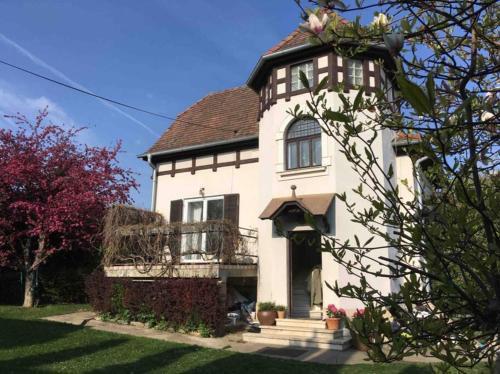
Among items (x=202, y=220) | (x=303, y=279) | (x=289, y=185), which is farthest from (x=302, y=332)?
(x=202, y=220)

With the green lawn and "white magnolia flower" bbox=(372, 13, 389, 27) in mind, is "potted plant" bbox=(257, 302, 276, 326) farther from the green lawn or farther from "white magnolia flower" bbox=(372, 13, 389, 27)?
"white magnolia flower" bbox=(372, 13, 389, 27)

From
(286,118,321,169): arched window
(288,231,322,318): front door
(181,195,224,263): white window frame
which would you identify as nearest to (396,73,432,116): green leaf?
(288,231,322,318): front door

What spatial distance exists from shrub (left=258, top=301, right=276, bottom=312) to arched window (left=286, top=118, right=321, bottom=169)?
3.74 meters

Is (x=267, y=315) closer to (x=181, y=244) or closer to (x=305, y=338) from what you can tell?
(x=305, y=338)

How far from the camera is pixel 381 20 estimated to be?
248cm

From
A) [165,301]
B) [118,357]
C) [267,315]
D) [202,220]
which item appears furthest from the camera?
[202,220]

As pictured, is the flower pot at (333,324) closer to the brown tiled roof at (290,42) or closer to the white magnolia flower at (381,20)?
the brown tiled roof at (290,42)

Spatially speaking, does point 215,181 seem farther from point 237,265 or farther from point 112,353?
point 112,353

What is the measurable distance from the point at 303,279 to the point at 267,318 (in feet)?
9.79

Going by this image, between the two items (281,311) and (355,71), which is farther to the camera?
Answer: (355,71)

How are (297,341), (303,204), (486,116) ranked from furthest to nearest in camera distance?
(303,204)
(297,341)
(486,116)

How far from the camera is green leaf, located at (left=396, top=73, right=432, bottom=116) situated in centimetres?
129

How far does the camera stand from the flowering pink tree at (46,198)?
14.2 metres

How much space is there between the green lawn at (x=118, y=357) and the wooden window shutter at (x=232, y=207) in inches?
196
